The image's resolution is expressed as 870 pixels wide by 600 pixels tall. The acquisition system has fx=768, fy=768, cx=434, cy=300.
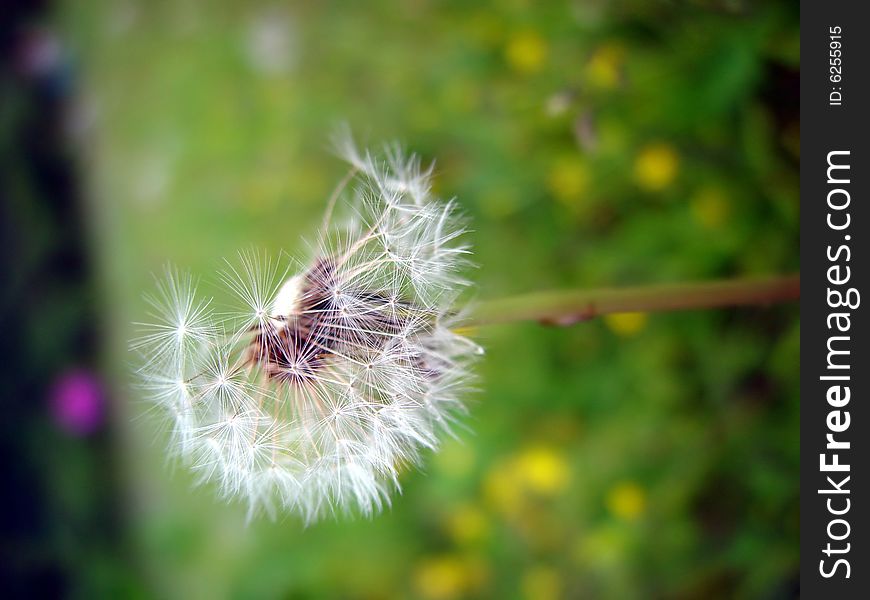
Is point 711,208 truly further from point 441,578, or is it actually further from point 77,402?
point 77,402

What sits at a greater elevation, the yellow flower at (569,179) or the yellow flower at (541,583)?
the yellow flower at (569,179)

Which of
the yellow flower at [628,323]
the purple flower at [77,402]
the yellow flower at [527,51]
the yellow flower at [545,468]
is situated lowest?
the yellow flower at [545,468]

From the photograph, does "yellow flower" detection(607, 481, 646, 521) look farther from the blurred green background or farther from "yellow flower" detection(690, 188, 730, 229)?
"yellow flower" detection(690, 188, 730, 229)

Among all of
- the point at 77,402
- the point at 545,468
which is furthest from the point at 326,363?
the point at 77,402

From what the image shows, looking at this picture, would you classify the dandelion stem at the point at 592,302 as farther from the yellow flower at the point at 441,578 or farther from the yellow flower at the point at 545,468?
the yellow flower at the point at 441,578

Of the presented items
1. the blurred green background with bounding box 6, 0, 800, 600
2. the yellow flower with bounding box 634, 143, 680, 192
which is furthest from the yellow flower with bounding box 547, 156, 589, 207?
the yellow flower with bounding box 634, 143, 680, 192

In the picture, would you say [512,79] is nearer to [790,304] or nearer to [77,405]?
[790,304]

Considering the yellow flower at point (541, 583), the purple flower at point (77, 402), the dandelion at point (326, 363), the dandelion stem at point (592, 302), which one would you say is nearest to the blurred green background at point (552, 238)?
the yellow flower at point (541, 583)

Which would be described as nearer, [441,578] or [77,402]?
[441,578]
